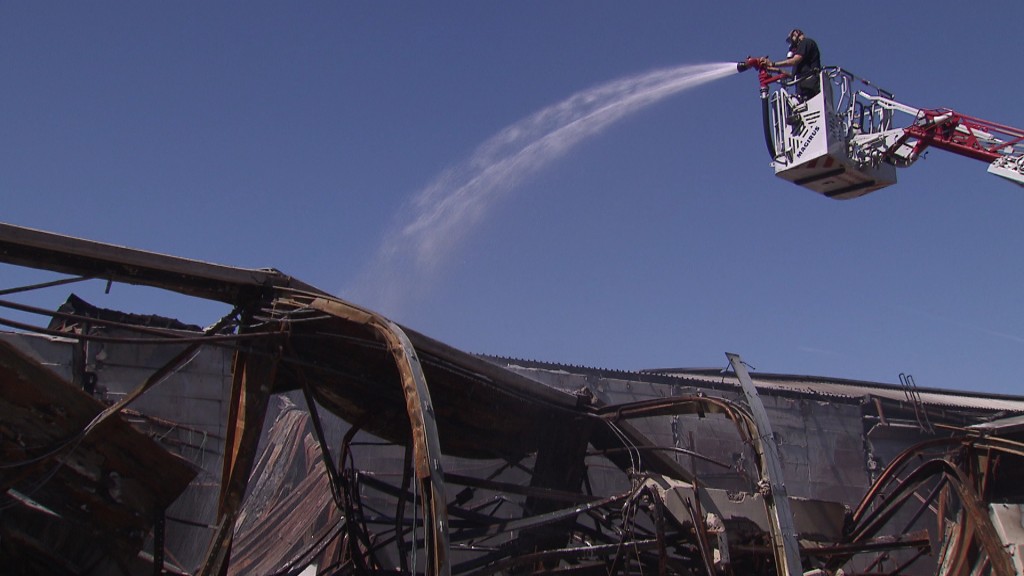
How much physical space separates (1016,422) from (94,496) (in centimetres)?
1265

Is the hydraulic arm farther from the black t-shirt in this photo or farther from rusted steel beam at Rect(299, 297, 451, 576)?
rusted steel beam at Rect(299, 297, 451, 576)

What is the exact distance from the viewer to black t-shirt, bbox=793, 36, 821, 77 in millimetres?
13383

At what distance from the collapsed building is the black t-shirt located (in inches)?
203

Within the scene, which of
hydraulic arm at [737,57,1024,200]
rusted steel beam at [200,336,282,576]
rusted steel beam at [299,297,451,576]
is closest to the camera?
rusted steel beam at [299,297,451,576]

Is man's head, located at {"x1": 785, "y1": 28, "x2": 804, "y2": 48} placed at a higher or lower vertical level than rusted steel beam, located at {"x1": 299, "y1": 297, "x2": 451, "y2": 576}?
higher

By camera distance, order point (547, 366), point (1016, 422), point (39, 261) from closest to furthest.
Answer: point (39, 261), point (1016, 422), point (547, 366)

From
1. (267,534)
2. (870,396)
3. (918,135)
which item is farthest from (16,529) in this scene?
(870,396)

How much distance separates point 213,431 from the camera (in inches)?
674

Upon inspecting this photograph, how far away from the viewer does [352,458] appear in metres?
11.9

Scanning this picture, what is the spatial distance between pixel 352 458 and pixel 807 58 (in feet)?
26.6

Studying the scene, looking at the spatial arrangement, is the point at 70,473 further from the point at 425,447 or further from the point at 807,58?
the point at 807,58

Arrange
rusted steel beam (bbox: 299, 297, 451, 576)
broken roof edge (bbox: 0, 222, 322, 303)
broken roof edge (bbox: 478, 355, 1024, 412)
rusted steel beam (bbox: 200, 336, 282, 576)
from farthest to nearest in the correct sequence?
broken roof edge (bbox: 478, 355, 1024, 412) < rusted steel beam (bbox: 200, 336, 282, 576) < broken roof edge (bbox: 0, 222, 322, 303) < rusted steel beam (bbox: 299, 297, 451, 576)

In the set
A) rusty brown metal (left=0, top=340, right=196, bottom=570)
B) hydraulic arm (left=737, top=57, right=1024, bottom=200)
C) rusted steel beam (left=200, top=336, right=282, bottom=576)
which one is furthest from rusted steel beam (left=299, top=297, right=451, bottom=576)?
hydraulic arm (left=737, top=57, right=1024, bottom=200)

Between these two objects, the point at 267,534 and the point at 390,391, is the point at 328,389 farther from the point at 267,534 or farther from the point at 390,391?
the point at 267,534
